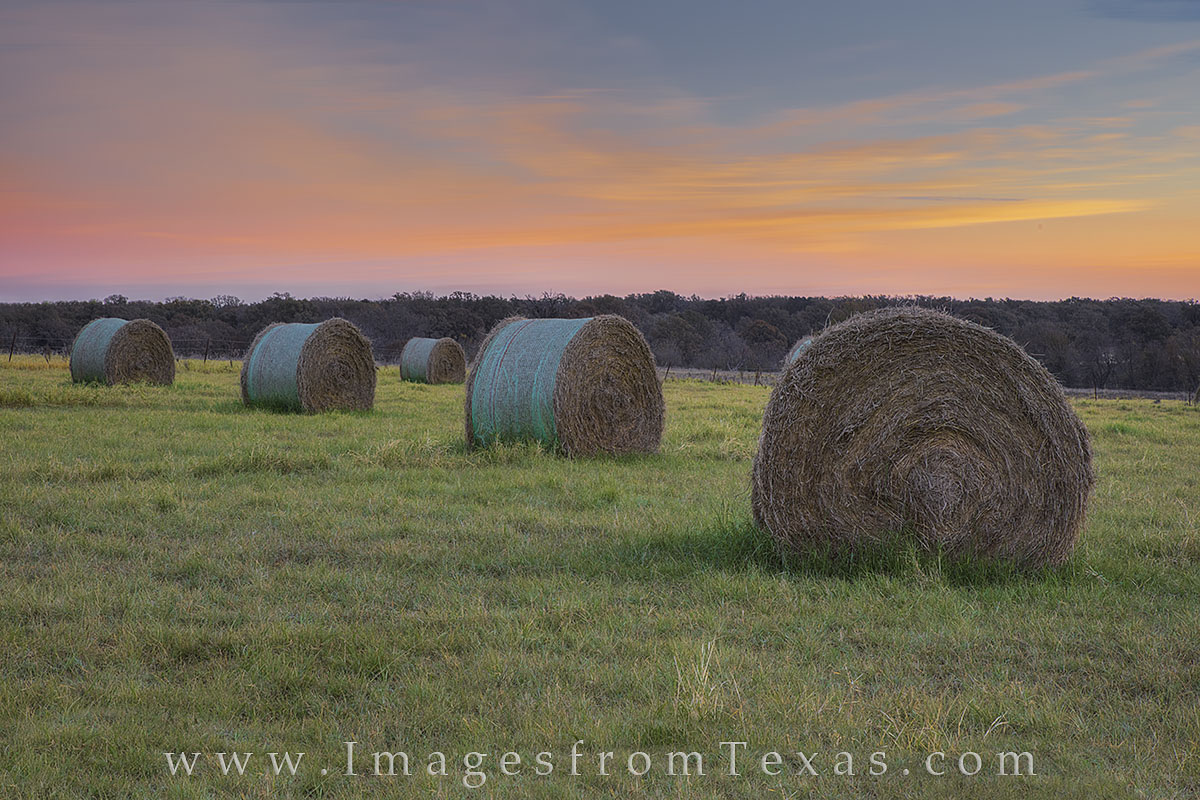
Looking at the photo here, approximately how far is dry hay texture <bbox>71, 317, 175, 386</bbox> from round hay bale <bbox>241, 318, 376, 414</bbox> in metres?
6.24

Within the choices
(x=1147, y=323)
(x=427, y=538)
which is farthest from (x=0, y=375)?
(x=1147, y=323)

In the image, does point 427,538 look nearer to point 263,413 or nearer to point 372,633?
point 372,633

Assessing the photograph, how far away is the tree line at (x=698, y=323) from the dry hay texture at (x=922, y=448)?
134 feet

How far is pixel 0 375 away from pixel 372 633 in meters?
26.7

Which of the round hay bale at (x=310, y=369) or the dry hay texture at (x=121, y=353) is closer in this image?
the round hay bale at (x=310, y=369)

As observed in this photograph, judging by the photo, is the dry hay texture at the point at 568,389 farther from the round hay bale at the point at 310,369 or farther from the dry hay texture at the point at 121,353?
the dry hay texture at the point at 121,353

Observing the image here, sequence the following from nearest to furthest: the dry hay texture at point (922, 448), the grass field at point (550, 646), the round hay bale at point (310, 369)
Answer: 1. the grass field at point (550, 646)
2. the dry hay texture at point (922, 448)
3. the round hay bale at point (310, 369)

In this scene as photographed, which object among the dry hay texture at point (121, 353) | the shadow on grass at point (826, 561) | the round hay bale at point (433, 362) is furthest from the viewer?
the round hay bale at point (433, 362)

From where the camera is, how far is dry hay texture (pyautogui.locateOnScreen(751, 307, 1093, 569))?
7.36 m

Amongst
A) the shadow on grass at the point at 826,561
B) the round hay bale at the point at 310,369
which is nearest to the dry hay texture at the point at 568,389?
the shadow on grass at the point at 826,561

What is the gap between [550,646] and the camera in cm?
543

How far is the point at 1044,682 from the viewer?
16.6 ft

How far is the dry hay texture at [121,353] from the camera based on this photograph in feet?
80.2

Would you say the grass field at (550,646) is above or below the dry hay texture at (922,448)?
below
